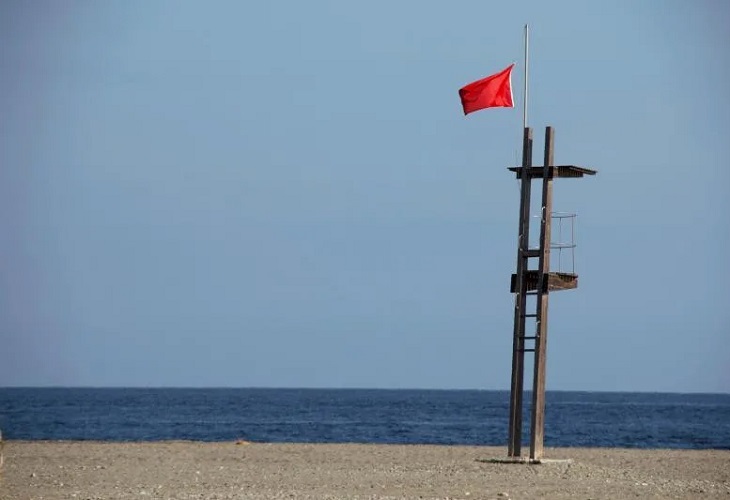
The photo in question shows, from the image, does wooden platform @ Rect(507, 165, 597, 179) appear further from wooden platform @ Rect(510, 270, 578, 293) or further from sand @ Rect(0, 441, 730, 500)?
sand @ Rect(0, 441, 730, 500)

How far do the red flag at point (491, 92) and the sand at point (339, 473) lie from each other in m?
6.42

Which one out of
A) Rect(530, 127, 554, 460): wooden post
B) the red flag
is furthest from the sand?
the red flag

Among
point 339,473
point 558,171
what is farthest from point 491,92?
point 339,473

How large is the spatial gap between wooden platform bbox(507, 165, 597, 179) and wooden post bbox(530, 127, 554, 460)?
12cm

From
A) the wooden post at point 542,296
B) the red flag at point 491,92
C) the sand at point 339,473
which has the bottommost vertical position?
the sand at point 339,473

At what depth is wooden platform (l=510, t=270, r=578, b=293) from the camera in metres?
25.9

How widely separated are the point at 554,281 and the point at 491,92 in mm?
3633

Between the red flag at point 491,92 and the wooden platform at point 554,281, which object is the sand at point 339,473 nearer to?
the wooden platform at point 554,281

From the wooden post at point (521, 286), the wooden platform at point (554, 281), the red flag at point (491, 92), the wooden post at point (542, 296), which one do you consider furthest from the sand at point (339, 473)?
the red flag at point (491, 92)

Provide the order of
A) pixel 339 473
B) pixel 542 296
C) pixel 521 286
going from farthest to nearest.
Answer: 1. pixel 521 286
2. pixel 542 296
3. pixel 339 473

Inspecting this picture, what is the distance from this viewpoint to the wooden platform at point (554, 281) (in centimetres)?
2591

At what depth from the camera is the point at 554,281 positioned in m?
26.0

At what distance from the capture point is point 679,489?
2247 cm

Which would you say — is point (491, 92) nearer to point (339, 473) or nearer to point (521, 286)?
point (521, 286)
